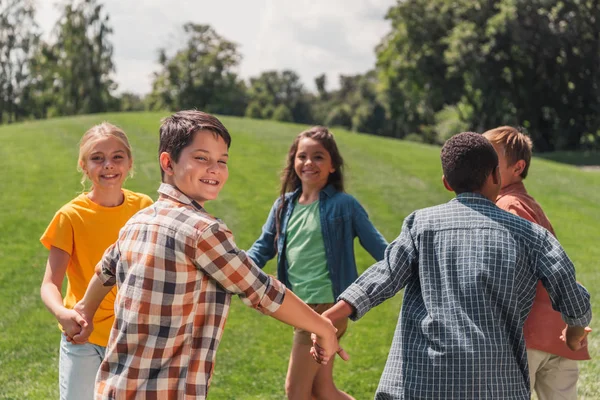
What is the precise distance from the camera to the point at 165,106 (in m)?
60.2

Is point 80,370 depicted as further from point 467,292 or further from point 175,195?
point 467,292

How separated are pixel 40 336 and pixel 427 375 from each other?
A: 5.89 m

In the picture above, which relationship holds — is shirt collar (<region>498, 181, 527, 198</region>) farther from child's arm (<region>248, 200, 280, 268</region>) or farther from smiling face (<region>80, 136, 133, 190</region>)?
smiling face (<region>80, 136, 133, 190</region>)

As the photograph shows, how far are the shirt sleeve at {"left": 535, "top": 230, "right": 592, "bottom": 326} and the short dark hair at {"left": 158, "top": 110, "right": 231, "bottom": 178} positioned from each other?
146cm

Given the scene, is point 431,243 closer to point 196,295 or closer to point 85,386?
point 196,295

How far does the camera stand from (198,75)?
2359 inches

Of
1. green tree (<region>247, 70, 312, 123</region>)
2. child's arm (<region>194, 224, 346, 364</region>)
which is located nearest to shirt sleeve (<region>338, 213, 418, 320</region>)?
child's arm (<region>194, 224, 346, 364</region>)

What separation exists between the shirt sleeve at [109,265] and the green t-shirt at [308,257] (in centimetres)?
190

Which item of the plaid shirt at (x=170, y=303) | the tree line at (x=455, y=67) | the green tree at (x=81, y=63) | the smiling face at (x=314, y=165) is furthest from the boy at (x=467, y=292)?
the green tree at (x=81, y=63)

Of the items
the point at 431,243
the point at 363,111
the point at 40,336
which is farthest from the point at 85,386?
the point at 363,111

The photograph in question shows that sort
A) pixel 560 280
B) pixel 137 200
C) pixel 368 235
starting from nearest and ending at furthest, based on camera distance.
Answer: pixel 560 280, pixel 137 200, pixel 368 235

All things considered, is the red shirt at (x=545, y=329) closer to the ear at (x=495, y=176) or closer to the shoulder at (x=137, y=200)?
the ear at (x=495, y=176)

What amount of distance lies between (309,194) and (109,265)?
2329mm

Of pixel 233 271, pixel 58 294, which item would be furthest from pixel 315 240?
pixel 233 271
